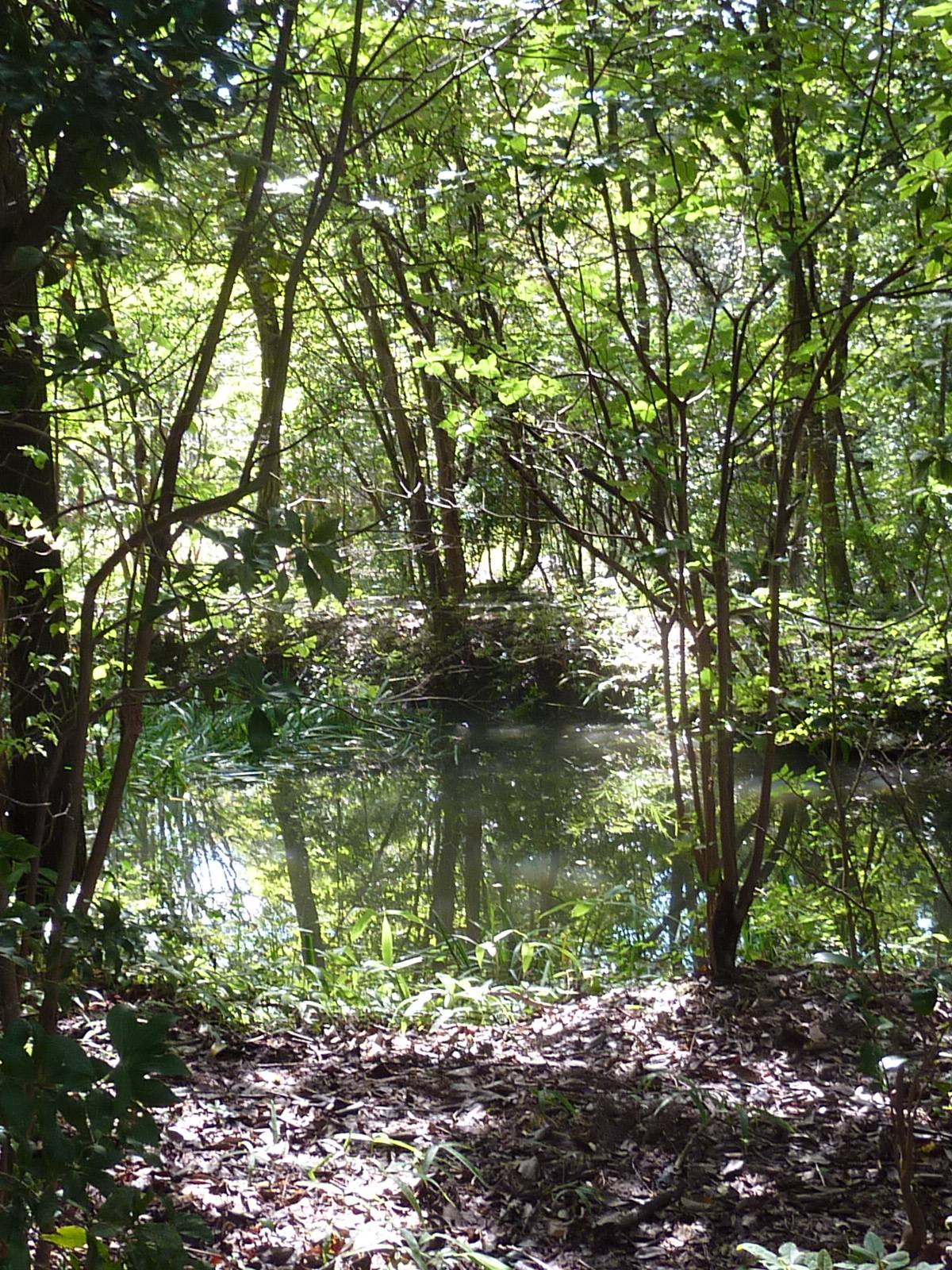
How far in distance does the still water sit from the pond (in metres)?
0.02

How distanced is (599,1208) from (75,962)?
1.35 m

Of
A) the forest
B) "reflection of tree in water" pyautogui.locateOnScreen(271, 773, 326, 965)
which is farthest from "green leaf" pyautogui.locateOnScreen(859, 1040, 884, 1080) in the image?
"reflection of tree in water" pyautogui.locateOnScreen(271, 773, 326, 965)

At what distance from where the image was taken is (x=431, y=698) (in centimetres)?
448

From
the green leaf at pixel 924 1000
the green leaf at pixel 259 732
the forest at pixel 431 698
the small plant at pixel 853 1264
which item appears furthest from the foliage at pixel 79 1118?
the green leaf at pixel 924 1000

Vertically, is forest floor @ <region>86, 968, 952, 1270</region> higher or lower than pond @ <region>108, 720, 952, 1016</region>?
lower

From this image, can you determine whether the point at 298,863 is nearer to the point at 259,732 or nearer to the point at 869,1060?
the point at 869,1060

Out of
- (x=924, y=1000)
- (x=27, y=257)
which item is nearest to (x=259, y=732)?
(x=27, y=257)

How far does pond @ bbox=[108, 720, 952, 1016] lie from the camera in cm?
468

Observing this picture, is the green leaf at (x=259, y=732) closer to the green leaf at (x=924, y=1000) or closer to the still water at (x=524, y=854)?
the green leaf at (x=924, y=1000)

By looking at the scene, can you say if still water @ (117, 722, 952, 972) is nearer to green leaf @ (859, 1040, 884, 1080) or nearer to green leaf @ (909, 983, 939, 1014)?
green leaf @ (859, 1040, 884, 1080)

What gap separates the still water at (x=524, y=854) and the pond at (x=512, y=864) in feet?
0.06

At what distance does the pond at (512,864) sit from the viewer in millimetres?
4680

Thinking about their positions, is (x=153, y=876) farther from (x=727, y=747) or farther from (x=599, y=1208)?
(x=599, y=1208)

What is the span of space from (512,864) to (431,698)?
2636mm
